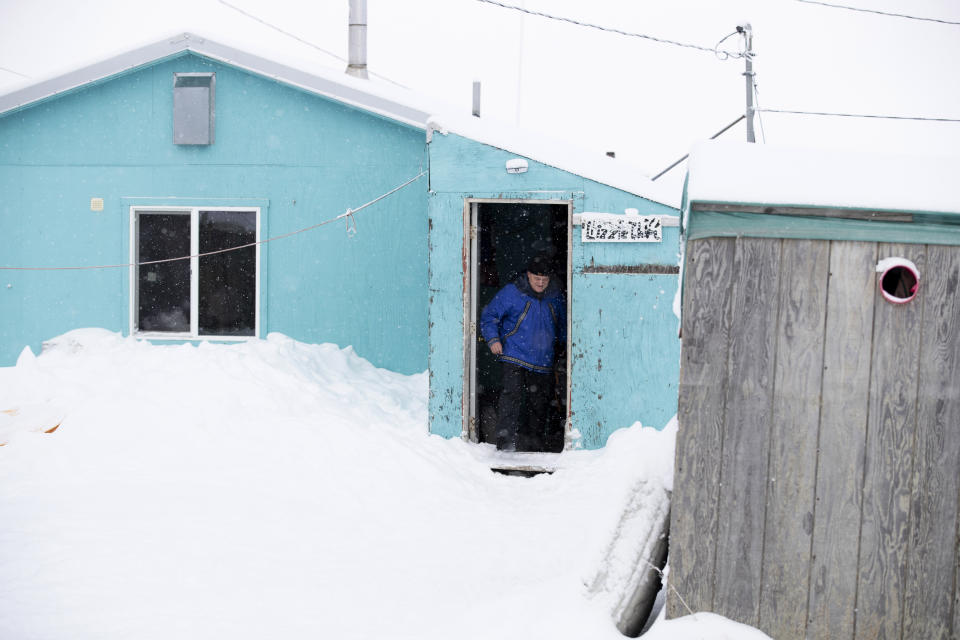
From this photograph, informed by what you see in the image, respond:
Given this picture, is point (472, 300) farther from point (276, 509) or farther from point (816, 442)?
point (816, 442)

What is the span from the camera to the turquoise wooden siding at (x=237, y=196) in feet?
27.7

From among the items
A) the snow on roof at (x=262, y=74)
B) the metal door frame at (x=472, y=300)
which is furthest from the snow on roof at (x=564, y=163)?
the snow on roof at (x=262, y=74)

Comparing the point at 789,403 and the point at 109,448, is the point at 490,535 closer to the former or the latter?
the point at 789,403

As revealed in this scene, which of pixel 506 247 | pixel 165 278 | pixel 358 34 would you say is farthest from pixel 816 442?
pixel 358 34

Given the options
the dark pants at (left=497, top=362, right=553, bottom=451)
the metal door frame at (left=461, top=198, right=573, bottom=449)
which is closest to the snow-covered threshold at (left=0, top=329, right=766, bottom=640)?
the metal door frame at (left=461, top=198, right=573, bottom=449)

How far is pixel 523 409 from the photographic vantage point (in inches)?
306

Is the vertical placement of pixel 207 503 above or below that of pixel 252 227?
below

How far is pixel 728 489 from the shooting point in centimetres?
314

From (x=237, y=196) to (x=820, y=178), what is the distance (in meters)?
6.69

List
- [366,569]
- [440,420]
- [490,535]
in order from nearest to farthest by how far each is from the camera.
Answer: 1. [366,569]
2. [490,535]
3. [440,420]

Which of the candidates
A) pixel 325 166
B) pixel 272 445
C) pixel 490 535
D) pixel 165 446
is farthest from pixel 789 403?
pixel 325 166

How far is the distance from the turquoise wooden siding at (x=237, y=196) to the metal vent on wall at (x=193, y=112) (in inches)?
4.8

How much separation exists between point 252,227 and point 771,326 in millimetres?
6606

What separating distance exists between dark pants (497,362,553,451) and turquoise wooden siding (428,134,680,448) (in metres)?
0.73
